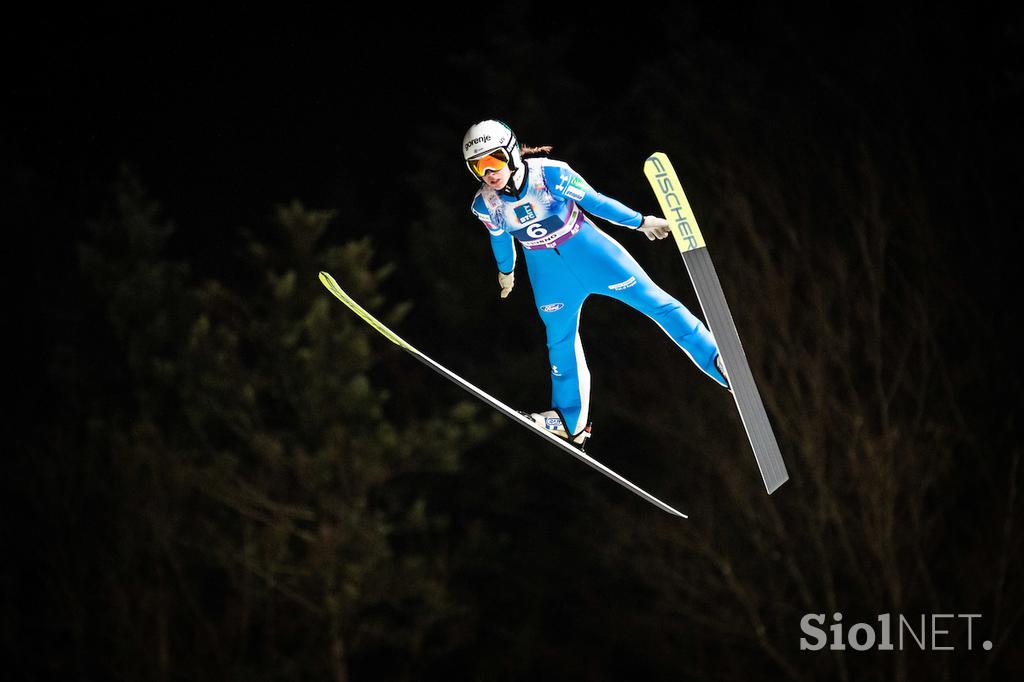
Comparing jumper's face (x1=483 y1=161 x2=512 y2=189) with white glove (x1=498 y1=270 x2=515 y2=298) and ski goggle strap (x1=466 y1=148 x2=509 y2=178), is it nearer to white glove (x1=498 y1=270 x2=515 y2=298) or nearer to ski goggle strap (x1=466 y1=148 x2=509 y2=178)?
ski goggle strap (x1=466 y1=148 x2=509 y2=178)

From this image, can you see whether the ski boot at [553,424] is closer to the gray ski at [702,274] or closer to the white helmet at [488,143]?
the gray ski at [702,274]

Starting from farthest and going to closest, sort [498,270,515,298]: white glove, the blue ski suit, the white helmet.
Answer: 1. [498,270,515,298]: white glove
2. the blue ski suit
3. the white helmet

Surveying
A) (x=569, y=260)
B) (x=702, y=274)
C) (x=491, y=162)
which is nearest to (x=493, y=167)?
(x=491, y=162)

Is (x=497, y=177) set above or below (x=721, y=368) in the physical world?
above

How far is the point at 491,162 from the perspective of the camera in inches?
194

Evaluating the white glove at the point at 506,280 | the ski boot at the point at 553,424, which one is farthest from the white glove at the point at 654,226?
the ski boot at the point at 553,424

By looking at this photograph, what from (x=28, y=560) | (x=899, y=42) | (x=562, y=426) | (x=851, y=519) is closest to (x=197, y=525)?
(x=28, y=560)

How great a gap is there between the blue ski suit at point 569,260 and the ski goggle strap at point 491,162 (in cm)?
14

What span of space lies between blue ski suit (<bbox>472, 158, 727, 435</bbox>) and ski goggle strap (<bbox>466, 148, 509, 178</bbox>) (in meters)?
0.14

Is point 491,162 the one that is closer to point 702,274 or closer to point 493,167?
point 493,167

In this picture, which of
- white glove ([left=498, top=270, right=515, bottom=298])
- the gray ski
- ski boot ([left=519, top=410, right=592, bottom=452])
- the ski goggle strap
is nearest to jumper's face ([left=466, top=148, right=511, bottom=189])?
the ski goggle strap

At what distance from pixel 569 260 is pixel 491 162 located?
1.55 feet

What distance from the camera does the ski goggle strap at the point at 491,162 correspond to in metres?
4.91

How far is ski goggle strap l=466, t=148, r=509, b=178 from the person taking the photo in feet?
16.1
